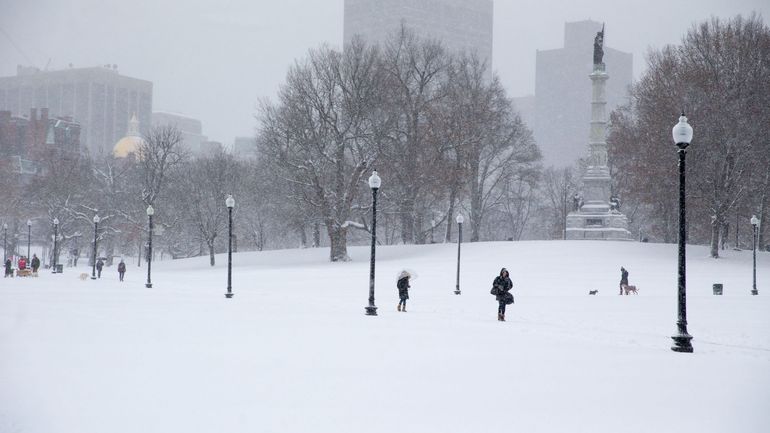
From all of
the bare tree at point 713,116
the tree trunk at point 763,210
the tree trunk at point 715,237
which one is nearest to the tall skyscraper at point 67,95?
the bare tree at point 713,116

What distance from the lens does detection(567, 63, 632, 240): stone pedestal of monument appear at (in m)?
53.5

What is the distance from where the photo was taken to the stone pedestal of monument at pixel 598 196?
175 feet

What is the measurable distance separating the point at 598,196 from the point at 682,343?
4014cm

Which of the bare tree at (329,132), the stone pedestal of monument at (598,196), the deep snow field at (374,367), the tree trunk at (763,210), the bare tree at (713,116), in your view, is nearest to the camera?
the deep snow field at (374,367)

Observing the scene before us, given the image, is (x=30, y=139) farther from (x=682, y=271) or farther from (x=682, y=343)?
(x=682, y=343)

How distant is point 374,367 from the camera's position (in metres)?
12.1

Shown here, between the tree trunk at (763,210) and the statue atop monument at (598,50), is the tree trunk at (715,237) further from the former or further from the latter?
the statue atop monument at (598,50)

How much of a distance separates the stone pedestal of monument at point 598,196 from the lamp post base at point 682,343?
3983 centimetres

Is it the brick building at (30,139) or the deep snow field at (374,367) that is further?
the brick building at (30,139)

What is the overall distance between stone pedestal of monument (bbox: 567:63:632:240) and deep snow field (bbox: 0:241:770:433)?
27855 mm

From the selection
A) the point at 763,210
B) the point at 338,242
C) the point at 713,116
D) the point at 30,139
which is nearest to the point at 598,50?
the point at 713,116

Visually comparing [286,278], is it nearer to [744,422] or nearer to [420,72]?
[420,72]

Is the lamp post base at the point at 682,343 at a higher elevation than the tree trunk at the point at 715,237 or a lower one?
lower

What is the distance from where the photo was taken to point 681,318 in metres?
14.8
